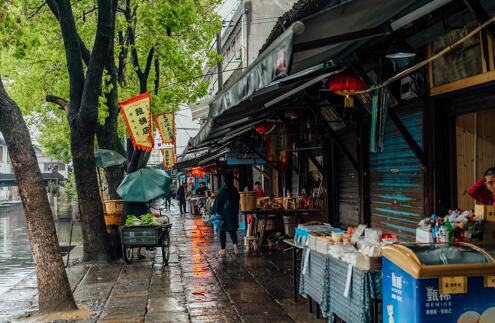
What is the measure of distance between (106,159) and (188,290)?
6.53 metres

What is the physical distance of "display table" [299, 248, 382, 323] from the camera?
20.0ft

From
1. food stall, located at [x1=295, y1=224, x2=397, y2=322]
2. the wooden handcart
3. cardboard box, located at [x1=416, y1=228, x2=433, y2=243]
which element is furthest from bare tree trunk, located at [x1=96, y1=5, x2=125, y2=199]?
cardboard box, located at [x1=416, y1=228, x2=433, y2=243]

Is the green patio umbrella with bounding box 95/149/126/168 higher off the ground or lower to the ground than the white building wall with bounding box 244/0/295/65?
lower

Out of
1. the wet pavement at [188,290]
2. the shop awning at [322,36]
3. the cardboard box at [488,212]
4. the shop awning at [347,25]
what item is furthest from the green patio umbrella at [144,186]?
the cardboard box at [488,212]

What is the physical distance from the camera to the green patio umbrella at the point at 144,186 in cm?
1484

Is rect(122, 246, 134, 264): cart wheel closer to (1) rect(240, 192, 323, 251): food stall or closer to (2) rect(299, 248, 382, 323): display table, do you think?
(1) rect(240, 192, 323, 251): food stall

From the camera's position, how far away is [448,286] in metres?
4.93

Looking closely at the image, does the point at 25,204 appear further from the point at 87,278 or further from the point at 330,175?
the point at 330,175

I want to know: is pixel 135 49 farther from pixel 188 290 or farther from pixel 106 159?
pixel 188 290

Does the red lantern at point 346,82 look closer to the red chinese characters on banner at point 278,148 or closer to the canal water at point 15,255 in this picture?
the red chinese characters on banner at point 278,148

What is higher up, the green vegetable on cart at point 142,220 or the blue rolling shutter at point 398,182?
the blue rolling shutter at point 398,182

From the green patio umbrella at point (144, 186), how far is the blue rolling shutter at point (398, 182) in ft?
18.5

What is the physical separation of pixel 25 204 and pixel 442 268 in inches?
253

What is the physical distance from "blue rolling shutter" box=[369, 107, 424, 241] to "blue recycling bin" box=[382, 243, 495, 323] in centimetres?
417
